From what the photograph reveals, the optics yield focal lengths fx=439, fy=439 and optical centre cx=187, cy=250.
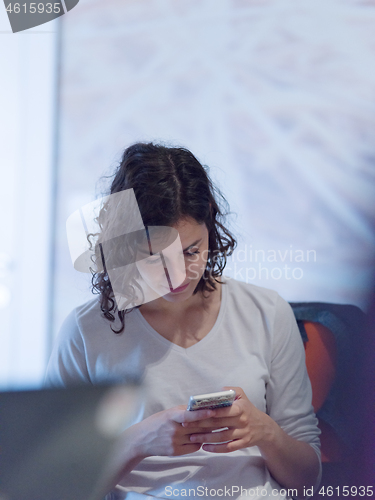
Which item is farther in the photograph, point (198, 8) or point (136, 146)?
point (198, 8)

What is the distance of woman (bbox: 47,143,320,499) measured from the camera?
89 centimetres

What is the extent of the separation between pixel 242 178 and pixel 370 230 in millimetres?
341

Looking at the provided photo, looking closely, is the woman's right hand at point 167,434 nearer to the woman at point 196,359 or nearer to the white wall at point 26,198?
the woman at point 196,359

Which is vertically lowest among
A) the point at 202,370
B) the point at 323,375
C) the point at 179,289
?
the point at 323,375

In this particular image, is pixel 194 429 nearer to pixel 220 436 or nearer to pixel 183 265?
pixel 220 436

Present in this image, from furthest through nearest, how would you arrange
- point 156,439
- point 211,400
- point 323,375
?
point 323,375 < point 156,439 < point 211,400

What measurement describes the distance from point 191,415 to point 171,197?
16.6 inches

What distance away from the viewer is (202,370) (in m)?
0.97

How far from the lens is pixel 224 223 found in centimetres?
105

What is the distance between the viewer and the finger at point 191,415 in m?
0.83

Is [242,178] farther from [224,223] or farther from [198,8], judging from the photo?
[198,8]

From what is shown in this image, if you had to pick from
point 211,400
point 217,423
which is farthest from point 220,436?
point 211,400

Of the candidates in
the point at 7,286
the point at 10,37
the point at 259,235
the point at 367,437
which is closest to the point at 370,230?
the point at 259,235

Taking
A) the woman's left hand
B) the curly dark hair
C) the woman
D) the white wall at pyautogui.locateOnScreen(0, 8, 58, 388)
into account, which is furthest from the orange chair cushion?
the white wall at pyautogui.locateOnScreen(0, 8, 58, 388)
